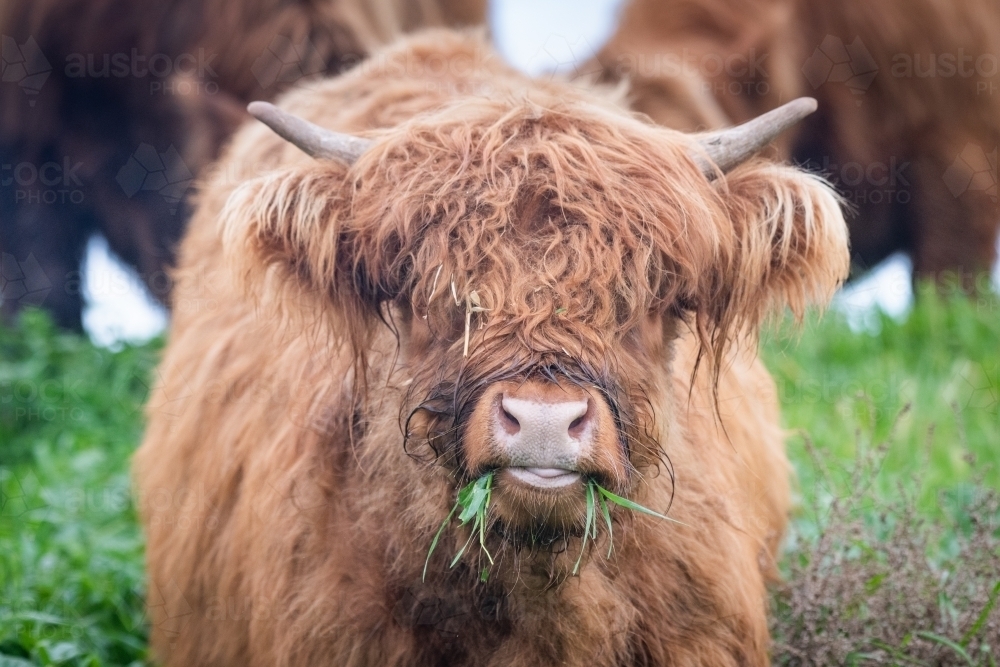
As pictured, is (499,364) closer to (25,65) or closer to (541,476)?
(541,476)

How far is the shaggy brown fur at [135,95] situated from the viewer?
20.9 feet

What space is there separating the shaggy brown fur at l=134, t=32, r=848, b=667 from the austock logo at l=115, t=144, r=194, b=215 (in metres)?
4.07

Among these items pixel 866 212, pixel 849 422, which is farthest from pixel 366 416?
pixel 866 212

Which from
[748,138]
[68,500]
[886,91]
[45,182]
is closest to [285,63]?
[45,182]

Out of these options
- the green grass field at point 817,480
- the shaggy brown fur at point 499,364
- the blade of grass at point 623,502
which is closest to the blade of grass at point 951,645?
the green grass field at point 817,480

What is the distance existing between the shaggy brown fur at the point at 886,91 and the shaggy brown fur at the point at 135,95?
1.75 meters

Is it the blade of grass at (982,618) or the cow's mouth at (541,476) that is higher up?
the cow's mouth at (541,476)

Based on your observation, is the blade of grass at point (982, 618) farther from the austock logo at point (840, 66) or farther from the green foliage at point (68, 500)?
the austock logo at point (840, 66)

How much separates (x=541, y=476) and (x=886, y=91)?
20.5 feet

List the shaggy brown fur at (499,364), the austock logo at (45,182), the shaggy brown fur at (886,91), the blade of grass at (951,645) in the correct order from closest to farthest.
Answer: the shaggy brown fur at (499,364), the blade of grass at (951,645), the austock logo at (45,182), the shaggy brown fur at (886,91)

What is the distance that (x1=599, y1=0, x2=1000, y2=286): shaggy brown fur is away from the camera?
7.57 meters

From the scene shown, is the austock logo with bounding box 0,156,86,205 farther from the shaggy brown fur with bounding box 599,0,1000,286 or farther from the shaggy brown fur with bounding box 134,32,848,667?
the shaggy brown fur with bounding box 134,32,848,667

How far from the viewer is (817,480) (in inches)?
141

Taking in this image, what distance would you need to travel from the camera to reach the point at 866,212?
26.2 feet
